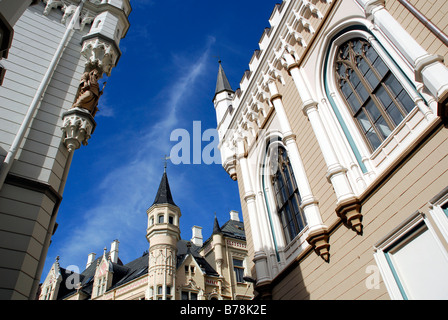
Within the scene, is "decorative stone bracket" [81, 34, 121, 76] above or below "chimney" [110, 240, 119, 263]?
below

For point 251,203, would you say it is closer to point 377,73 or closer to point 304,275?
point 304,275

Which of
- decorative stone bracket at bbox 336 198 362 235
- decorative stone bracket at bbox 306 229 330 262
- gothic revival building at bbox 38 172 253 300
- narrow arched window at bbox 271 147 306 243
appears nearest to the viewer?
decorative stone bracket at bbox 336 198 362 235

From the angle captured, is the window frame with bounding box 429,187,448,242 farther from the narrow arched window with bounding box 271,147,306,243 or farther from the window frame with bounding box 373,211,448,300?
the narrow arched window with bounding box 271,147,306,243

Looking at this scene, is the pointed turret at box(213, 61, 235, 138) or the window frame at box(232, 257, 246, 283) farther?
the window frame at box(232, 257, 246, 283)

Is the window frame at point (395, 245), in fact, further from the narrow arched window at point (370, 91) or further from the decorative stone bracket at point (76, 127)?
the decorative stone bracket at point (76, 127)

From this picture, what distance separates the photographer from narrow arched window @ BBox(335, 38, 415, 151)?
23.0ft

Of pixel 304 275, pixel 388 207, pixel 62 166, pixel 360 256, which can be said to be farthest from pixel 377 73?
pixel 62 166

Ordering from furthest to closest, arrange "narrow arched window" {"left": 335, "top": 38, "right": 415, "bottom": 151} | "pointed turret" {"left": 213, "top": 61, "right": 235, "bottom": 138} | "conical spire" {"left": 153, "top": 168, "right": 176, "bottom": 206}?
"conical spire" {"left": 153, "top": 168, "right": 176, "bottom": 206}
"pointed turret" {"left": 213, "top": 61, "right": 235, "bottom": 138}
"narrow arched window" {"left": 335, "top": 38, "right": 415, "bottom": 151}

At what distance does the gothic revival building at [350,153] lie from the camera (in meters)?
5.66

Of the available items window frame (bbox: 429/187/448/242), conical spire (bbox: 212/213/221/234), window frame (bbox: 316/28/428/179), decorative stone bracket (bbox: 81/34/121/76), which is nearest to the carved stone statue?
decorative stone bracket (bbox: 81/34/121/76)

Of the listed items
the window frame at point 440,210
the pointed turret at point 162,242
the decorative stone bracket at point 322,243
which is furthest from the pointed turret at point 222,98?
the pointed turret at point 162,242

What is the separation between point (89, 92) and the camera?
8.04 metres

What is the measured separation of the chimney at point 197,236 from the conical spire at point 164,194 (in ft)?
27.1
